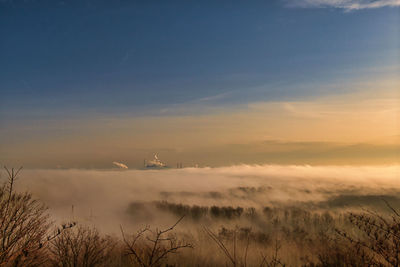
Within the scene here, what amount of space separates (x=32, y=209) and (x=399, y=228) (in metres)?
49.3

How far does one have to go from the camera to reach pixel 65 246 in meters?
72.8

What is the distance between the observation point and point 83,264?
7362cm

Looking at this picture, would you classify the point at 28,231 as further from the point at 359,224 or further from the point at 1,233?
the point at 359,224

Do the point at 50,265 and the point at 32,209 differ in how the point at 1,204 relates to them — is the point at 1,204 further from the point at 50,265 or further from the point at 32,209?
the point at 50,265

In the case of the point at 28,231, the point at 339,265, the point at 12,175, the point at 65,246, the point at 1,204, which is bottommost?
the point at 339,265

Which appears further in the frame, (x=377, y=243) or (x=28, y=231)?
(x=28, y=231)

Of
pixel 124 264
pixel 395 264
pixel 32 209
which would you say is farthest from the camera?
pixel 124 264

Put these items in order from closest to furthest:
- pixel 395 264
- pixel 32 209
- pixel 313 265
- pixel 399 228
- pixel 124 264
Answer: pixel 395 264 < pixel 399 228 < pixel 32 209 < pixel 124 264 < pixel 313 265

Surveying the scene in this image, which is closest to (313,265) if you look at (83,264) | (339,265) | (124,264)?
(339,265)

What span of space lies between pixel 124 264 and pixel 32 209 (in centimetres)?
13445

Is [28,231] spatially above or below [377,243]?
below

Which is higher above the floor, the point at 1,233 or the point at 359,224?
the point at 359,224

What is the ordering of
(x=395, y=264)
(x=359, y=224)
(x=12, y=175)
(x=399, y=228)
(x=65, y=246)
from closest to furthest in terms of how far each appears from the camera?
(x=395, y=264) < (x=399, y=228) < (x=359, y=224) < (x=12, y=175) < (x=65, y=246)

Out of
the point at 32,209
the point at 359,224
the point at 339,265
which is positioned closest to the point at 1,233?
the point at 32,209
